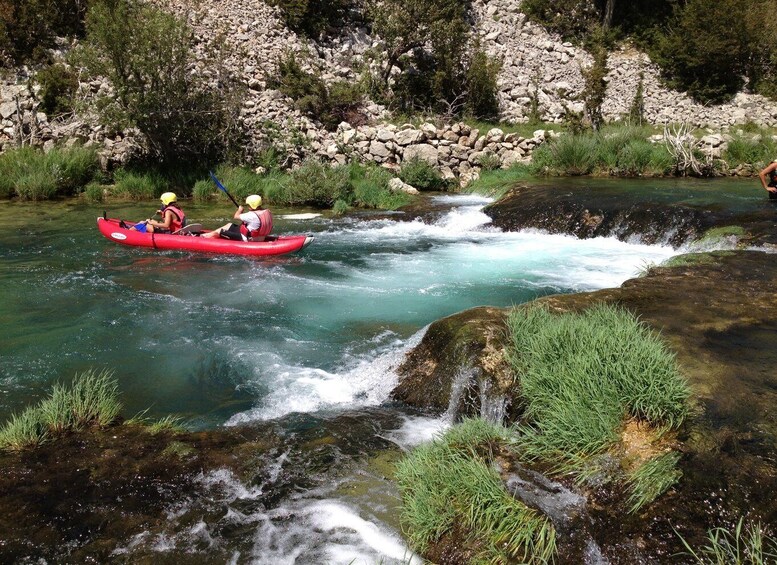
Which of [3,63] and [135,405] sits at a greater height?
[3,63]

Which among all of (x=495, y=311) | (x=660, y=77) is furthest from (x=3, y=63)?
(x=660, y=77)

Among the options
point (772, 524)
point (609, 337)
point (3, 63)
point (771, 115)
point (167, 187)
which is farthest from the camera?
point (771, 115)

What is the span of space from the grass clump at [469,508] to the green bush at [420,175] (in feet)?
38.0

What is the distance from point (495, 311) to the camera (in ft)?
15.6

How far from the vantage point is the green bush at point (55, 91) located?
1517 cm

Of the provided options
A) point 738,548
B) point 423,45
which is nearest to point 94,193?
point 423,45

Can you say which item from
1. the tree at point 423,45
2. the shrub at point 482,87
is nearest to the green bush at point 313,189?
the tree at point 423,45

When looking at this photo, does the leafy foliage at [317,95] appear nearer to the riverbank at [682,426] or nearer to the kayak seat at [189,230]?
the kayak seat at [189,230]

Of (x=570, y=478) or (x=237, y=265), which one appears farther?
(x=237, y=265)

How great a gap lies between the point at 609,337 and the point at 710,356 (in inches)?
36.3

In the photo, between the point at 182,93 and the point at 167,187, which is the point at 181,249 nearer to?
the point at 167,187

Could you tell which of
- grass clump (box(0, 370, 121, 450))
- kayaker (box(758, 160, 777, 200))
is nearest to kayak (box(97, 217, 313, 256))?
grass clump (box(0, 370, 121, 450))

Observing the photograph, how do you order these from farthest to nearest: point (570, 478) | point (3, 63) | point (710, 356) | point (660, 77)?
point (660, 77)
point (3, 63)
point (710, 356)
point (570, 478)

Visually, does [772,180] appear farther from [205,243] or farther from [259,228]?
[205,243]
